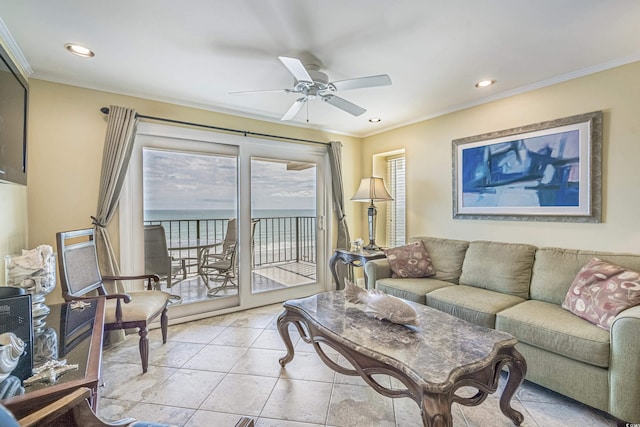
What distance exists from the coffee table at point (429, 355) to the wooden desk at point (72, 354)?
43.9 inches

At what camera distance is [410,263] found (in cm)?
319

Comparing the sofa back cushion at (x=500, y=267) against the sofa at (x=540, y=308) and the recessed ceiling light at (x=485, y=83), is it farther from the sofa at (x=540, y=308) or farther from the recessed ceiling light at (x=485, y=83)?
the recessed ceiling light at (x=485, y=83)

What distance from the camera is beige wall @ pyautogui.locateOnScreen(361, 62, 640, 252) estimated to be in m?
2.26

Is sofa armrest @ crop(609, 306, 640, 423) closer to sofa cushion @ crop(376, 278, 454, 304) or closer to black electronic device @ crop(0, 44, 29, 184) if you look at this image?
sofa cushion @ crop(376, 278, 454, 304)

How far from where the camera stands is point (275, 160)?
3.84m

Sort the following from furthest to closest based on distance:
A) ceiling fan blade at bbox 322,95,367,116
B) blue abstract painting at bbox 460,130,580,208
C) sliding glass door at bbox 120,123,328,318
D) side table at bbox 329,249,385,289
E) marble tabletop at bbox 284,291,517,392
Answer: side table at bbox 329,249,385,289, sliding glass door at bbox 120,123,328,318, blue abstract painting at bbox 460,130,580,208, ceiling fan blade at bbox 322,95,367,116, marble tabletop at bbox 284,291,517,392

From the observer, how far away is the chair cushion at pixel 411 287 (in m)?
2.73

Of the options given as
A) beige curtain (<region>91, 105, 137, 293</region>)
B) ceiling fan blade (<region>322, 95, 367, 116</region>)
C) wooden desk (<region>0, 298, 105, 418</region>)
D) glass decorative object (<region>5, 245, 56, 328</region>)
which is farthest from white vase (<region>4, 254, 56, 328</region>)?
ceiling fan blade (<region>322, 95, 367, 116</region>)

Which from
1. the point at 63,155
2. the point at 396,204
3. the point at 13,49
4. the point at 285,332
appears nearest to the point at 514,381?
the point at 285,332

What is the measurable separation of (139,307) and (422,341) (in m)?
2.12

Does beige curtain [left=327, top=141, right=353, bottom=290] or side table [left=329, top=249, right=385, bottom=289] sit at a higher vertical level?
beige curtain [left=327, top=141, right=353, bottom=290]

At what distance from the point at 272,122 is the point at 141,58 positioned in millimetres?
1720

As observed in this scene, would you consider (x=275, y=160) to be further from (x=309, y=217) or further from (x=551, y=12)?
(x=551, y=12)

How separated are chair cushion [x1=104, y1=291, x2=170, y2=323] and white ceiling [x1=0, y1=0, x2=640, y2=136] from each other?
6.35 feet
